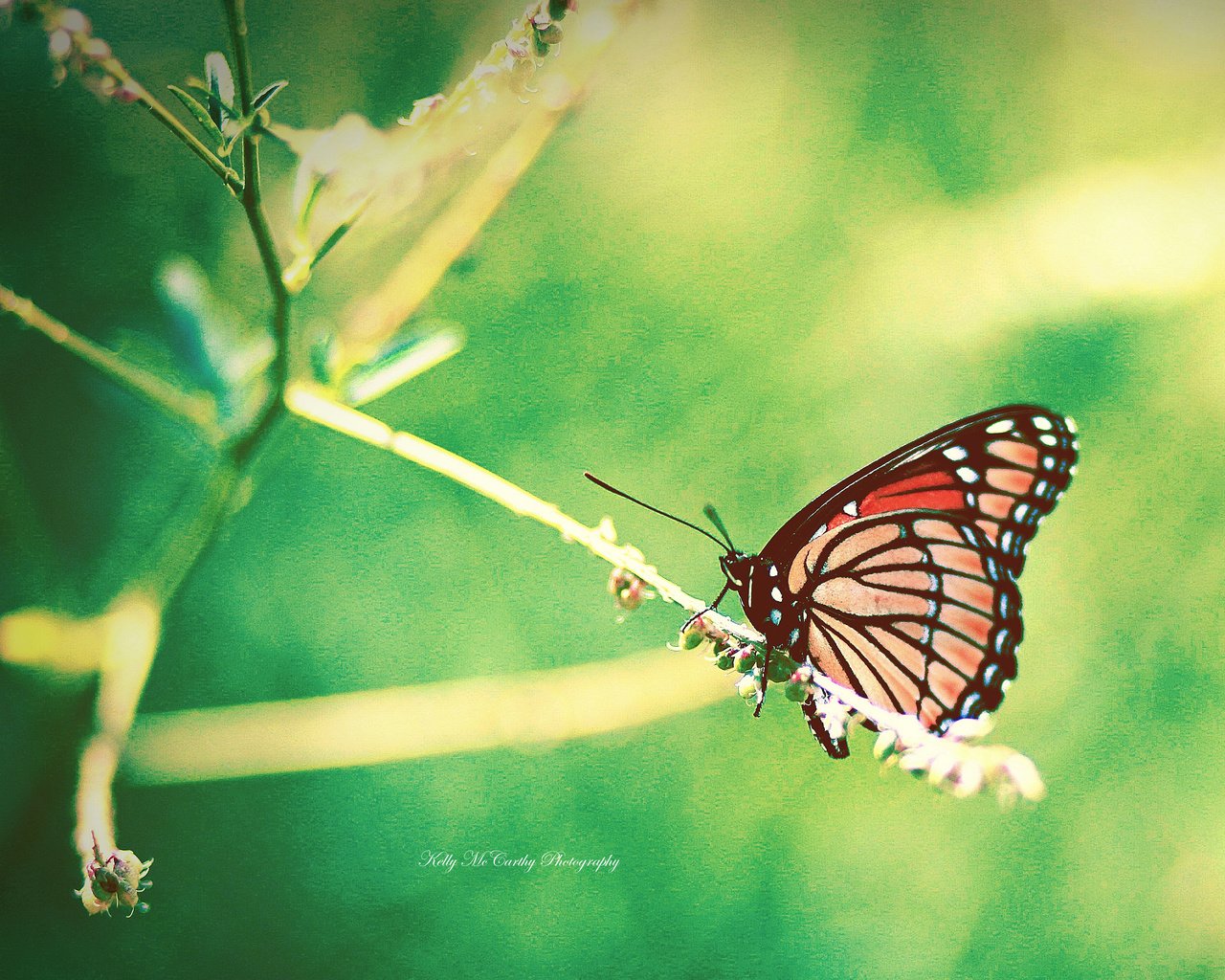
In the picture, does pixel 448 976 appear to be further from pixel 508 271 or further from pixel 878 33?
pixel 878 33

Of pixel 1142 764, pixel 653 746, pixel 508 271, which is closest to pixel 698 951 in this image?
pixel 653 746

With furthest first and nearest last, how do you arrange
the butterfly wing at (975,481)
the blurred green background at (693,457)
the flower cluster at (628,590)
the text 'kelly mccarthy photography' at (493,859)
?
the text 'kelly mccarthy photography' at (493,859), the blurred green background at (693,457), the butterfly wing at (975,481), the flower cluster at (628,590)

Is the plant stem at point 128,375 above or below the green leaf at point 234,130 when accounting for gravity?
below

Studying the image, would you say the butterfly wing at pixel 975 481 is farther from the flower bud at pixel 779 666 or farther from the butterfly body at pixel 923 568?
the flower bud at pixel 779 666

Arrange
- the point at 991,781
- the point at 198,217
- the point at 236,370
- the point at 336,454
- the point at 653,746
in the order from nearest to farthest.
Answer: the point at 991,781 → the point at 236,370 → the point at 198,217 → the point at 336,454 → the point at 653,746

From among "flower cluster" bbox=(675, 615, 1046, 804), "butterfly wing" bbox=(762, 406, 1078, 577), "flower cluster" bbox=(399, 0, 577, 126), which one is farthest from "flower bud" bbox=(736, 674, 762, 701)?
"flower cluster" bbox=(399, 0, 577, 126)

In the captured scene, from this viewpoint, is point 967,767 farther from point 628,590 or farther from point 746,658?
point 628,590

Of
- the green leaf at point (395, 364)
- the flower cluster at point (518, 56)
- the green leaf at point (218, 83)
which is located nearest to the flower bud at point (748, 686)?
the green leaf at point (395, 364)
